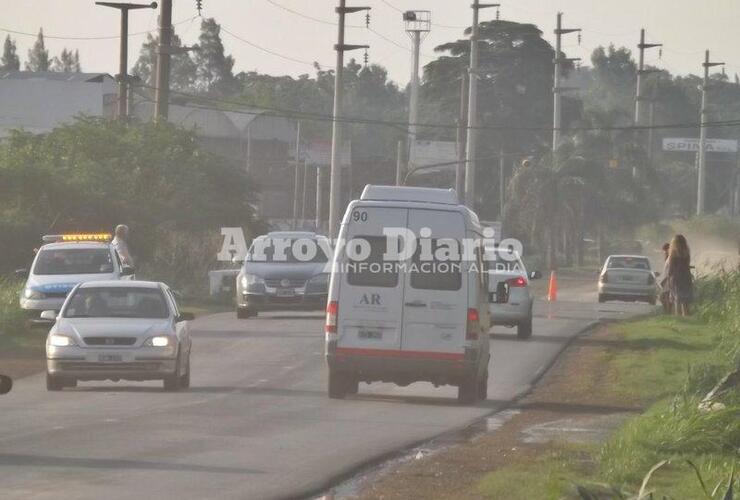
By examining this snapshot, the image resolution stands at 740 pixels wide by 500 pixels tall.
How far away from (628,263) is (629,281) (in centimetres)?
112

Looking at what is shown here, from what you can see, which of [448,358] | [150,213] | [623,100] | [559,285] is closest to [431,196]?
[448,358]

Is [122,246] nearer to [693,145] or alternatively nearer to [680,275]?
[680,275]

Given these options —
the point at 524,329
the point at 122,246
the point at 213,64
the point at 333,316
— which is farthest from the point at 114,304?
the point at 213,64

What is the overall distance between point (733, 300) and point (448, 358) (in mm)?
15784

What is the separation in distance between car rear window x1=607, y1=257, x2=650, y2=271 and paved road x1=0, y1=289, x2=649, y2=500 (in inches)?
858

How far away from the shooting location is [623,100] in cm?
19112

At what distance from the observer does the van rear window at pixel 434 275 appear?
2105 centimetres

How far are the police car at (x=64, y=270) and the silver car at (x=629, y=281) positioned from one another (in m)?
20.3

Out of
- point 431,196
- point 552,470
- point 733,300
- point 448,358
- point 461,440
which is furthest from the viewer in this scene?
point 733,300

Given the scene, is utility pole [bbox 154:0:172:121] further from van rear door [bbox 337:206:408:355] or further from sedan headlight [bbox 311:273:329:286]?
van rear door [bbox 337:206:408:355]

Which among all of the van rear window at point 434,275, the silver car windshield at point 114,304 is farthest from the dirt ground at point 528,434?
the silver car windshield at point 114,304

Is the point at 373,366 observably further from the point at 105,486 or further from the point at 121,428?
the point at 105,486

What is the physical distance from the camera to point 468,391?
846 inches

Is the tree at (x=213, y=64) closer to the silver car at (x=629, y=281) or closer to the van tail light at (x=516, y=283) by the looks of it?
the silver car at (x=629, y=281)
